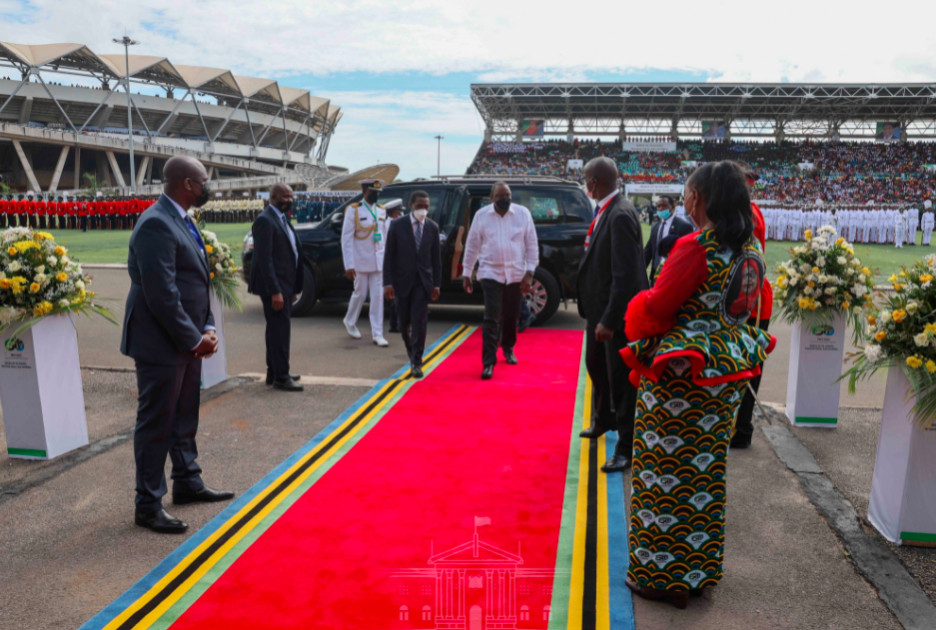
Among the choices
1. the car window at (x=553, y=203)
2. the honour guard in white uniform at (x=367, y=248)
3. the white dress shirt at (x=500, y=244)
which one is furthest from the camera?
the car window at (x=553, y=203)

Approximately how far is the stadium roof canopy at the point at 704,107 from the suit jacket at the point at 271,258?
166ft

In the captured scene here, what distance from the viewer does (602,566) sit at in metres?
3.26

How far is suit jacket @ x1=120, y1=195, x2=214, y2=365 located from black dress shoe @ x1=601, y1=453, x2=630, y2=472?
255cm

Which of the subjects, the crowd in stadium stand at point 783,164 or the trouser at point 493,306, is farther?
the crowd in stadium stand at point 783,164

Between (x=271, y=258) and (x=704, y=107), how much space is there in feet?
191

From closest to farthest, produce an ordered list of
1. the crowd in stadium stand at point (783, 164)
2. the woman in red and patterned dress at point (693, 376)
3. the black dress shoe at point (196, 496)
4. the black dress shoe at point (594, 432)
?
the woman in red and patterned dress at point (693, 376)
the black dress shoe at point (196, 496)
the black dress shoe at point (594, 432)
the crowd in stadium stand at point (783, 164)

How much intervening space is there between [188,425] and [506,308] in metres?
3.54

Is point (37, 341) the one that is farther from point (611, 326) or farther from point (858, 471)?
point (858, 471)

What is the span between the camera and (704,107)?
57.7 m

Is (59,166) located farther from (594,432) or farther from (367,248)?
(594,432)

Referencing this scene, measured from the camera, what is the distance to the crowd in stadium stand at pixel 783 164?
50.6m

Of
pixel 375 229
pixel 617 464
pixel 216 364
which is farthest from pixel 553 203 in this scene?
pixel 617 464

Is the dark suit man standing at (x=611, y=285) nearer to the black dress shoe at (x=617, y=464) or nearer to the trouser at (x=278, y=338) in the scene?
the black dress shoe at (x=617, y=464)

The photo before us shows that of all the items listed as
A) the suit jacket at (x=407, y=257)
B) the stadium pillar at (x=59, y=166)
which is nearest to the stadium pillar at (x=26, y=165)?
the stadium pillar at (x=59, y=166)
